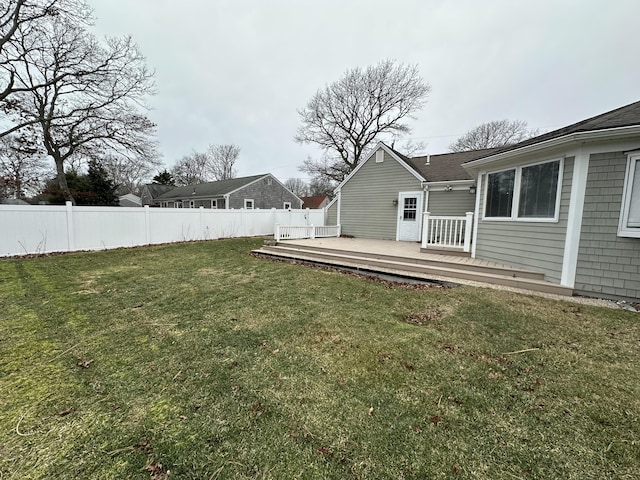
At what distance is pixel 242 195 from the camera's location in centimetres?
2127

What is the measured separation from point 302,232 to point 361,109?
51.5ft

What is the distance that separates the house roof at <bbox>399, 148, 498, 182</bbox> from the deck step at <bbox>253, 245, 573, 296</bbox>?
5051 mm

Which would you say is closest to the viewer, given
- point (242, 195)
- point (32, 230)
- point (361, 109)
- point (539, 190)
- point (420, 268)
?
point (539, 190)

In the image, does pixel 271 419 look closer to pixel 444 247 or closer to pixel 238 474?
pixel 238 474

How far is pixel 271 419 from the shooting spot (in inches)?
76.3

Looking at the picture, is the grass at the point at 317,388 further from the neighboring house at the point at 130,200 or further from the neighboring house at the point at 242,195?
the neighboring house at the point at 130,200

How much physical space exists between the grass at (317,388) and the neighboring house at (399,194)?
613 cm

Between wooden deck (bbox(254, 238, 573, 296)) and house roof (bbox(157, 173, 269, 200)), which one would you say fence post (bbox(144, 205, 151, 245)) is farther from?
house roof (bbox(157, 173, 269, 200))

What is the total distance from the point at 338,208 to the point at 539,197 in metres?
8.16

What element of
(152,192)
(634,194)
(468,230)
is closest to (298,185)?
(152,192)

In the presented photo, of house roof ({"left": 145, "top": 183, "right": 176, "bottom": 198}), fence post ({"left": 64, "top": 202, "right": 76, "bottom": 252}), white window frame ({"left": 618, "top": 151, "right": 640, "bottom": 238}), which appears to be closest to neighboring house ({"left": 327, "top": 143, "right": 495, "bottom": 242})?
white window frame ({"left": 618, "top": 151, "right": 640, "bottom": 238})

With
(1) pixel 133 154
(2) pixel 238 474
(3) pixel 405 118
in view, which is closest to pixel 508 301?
(2) pixel 238 474

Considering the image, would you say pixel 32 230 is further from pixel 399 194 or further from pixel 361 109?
pixel 361 109

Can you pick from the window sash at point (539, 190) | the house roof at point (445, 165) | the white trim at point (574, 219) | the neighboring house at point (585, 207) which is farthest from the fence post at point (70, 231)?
the white trim at point (574, 219)
